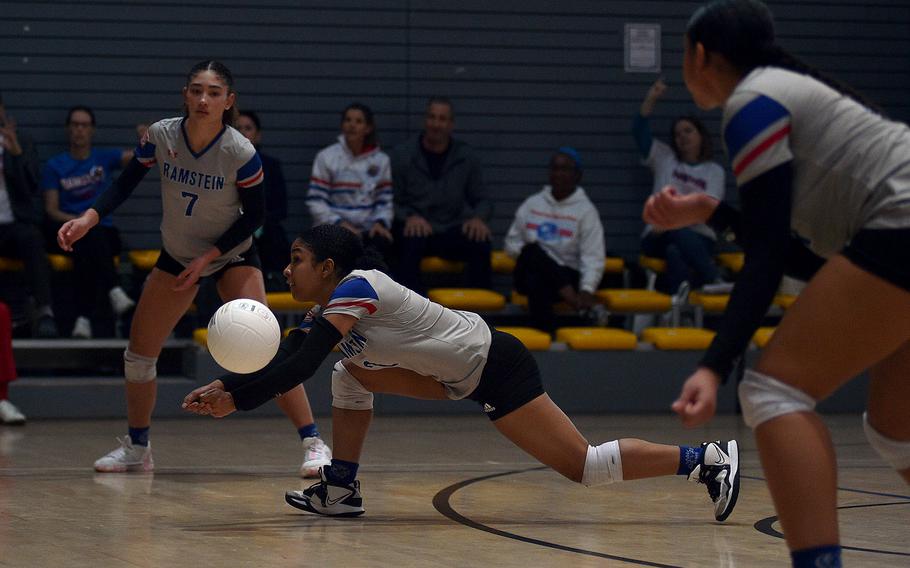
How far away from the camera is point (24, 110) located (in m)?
10.1

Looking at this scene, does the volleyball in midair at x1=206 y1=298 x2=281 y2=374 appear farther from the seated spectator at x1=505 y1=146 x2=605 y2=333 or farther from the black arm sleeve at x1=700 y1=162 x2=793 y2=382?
the seated spectator at x1=505 y1=146 x2=605 y2=333

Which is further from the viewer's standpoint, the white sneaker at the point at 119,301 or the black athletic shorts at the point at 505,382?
the white sneaker at the point at 119,301

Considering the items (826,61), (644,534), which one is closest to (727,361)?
(644,534)

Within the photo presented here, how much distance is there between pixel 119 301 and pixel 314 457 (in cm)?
389

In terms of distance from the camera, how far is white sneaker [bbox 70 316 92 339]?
9.17 metres

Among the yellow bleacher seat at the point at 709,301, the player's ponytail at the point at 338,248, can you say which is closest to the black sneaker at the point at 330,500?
the player's ponytail at the point at 338,248

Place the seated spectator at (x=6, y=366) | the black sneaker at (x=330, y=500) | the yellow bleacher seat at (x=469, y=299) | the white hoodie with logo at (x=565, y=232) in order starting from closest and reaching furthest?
the black sneaker at (x=330, y=500) → the seated spectator at (x=6, y=366) → the yellow bleacher seat at (x=469, y=299) → the white hoodie with logo at (x=565, y=232)

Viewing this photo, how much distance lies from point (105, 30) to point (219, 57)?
0.94 metres

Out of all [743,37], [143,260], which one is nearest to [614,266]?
[143,260]

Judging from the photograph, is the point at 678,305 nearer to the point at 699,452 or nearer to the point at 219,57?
the point at 219,57

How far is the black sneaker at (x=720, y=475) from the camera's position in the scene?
4621mm

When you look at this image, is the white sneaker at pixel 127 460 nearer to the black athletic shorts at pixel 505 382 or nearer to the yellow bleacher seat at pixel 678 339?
the black athletic shorts at pixel 505 382

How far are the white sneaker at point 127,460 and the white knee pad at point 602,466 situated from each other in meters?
2.48

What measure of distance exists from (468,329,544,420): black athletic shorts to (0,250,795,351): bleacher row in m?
4.57
